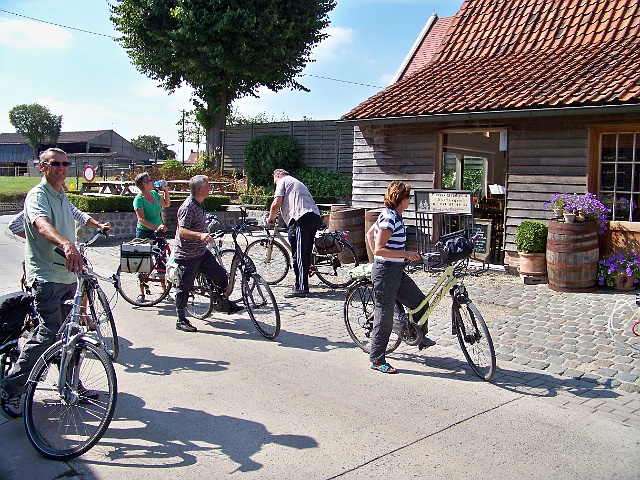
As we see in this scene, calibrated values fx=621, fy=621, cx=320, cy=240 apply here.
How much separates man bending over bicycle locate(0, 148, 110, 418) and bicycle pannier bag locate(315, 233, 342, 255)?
5.27 m

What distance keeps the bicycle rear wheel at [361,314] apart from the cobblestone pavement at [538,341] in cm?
21

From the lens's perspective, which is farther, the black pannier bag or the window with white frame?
the window with white frame

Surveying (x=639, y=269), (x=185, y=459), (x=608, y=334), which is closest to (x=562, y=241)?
(x=639, y=269)

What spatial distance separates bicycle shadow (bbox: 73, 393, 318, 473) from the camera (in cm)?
404

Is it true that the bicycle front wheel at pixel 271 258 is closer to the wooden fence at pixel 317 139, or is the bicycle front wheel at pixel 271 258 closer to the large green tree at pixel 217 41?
the wooden fence at pixel 317 139

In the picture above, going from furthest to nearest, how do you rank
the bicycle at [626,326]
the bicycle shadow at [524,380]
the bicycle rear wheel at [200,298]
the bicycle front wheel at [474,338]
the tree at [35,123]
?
the tree at [35,123] → the bicycle rear wheel at [200,298] → the bicycle at [626,326] → the bicycle front wheel at [474,338] → the bicycle shadow at [524,380]

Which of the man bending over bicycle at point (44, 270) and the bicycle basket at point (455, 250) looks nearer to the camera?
the man bending over bicycle at point (44, 270)

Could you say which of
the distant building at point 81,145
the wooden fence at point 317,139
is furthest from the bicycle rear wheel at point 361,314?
the distant building at point 81,145

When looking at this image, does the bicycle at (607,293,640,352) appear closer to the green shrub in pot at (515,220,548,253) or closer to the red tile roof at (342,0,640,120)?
the green shrub in pot at (515,220,548,253)

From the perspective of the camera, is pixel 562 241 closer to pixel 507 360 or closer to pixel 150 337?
pixel 507 360

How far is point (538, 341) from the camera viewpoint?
22.4 ft

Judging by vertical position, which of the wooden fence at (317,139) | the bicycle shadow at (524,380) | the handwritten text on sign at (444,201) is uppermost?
the wooden fence at (317,139)

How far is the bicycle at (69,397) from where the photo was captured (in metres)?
4.06

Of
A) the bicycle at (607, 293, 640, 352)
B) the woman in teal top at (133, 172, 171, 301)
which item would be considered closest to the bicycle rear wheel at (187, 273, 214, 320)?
the woman in teal top at (133, 172, 171, 301)
